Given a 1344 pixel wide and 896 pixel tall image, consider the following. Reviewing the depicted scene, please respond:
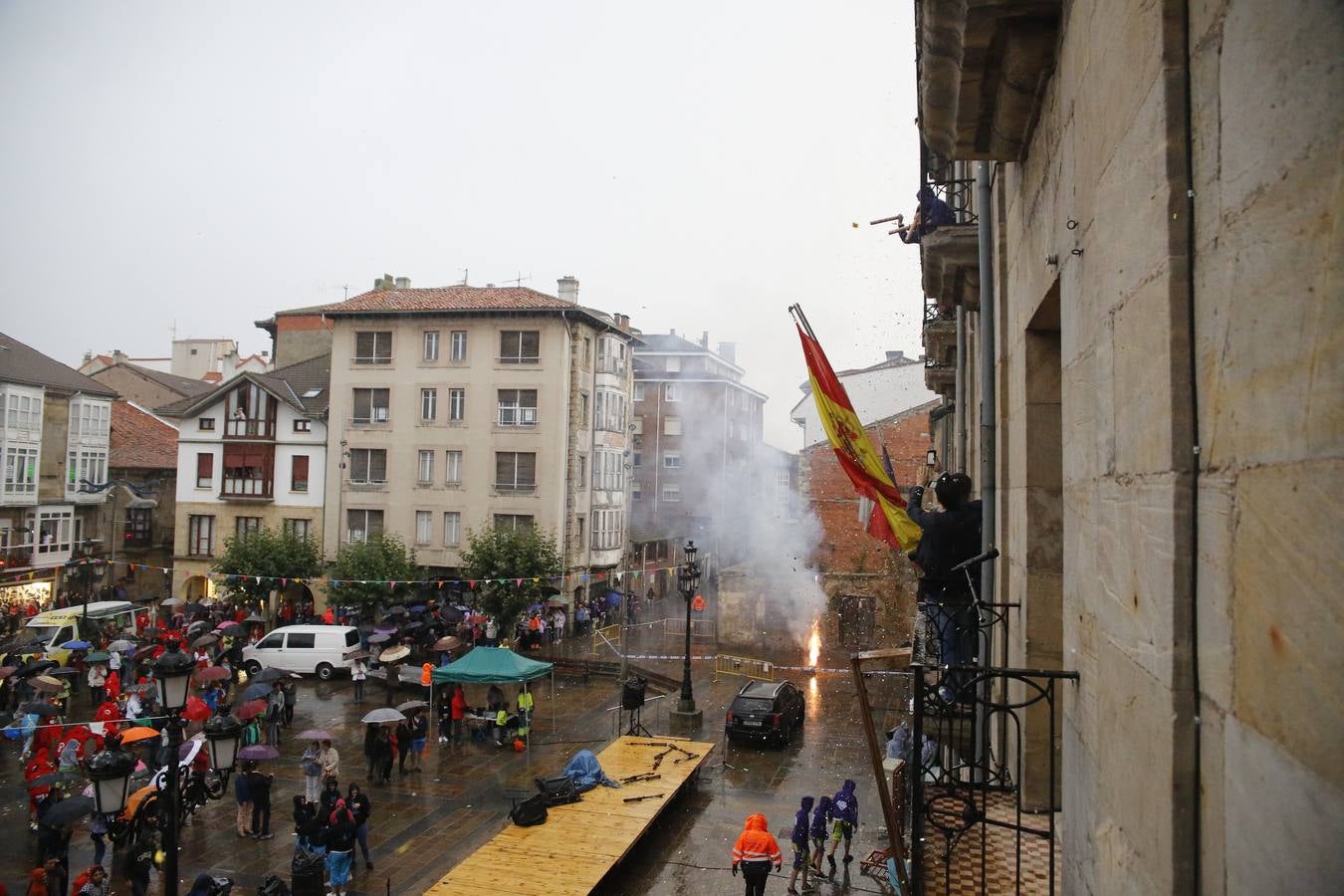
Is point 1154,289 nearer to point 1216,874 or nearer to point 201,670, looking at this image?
point 1216,874

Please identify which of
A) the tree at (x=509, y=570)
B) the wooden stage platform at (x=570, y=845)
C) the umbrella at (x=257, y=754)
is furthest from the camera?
the tree at (x=509, y=570)

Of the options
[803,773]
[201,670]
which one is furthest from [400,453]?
[803,773]

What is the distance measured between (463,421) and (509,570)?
8807mm

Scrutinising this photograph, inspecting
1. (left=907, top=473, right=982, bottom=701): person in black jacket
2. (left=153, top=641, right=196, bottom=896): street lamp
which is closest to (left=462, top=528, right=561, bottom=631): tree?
(left=153, top=641, right=196, bottom=896): street lamp

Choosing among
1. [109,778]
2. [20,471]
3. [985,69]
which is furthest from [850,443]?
[20,471]

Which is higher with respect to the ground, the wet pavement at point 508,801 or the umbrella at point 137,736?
the umbrella at point 137,736

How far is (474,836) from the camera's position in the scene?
15516mm

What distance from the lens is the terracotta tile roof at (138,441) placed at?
157 ft

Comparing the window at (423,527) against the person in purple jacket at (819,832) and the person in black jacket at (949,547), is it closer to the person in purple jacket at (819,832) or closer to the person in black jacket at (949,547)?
the person in purple jacket at (819,832)

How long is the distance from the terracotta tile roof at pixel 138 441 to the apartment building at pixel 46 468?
3.11 m

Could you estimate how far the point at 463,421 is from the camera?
39.4 m

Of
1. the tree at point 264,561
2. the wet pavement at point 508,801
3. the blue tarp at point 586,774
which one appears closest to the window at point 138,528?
the tree at point 264,561

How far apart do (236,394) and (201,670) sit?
22.9 metres

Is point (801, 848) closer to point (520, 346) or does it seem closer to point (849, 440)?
point (849, 440)
